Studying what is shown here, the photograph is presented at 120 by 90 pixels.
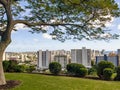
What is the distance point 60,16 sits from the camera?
46.0 ft

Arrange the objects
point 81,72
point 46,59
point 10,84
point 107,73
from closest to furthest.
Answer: point 10,84
point 107,73
point 81,72
point 46,59

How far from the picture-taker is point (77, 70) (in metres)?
18.0

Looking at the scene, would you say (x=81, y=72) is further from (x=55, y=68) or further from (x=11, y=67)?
(x=11, y=67)

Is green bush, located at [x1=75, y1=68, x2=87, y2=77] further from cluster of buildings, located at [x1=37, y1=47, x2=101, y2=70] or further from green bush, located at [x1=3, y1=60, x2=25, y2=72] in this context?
cluster of buildings, located at [x1=37, y1=47, x2=101, y2=70]

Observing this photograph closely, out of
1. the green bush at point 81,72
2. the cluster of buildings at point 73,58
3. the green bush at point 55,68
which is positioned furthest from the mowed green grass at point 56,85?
the cluster of buildings at point 73,58

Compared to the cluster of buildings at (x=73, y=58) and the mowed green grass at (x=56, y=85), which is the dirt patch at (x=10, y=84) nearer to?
the mowed green grass at (x=56, y=85)

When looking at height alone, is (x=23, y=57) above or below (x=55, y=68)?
above

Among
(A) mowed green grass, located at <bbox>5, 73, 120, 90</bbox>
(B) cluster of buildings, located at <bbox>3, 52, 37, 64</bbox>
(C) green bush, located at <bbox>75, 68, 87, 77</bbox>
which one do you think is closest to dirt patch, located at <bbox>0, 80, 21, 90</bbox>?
(A) mowed green grass, located at <bbox>5, 73, 120, 90</bbox>

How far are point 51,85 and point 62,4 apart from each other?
378 centimetres

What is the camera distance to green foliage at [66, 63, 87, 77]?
17794 millimetres

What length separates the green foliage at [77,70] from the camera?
1779 cm

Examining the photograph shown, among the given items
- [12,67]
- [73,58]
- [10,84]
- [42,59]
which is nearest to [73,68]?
[12,67]

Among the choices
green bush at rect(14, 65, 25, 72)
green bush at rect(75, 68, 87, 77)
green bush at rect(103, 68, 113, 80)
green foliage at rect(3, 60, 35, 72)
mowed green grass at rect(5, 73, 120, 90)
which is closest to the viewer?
mowed green grass at rect(5, 73, 120, 90)

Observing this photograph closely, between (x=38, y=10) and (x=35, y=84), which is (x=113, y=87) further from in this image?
(x=38, y=10)
